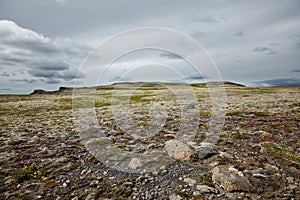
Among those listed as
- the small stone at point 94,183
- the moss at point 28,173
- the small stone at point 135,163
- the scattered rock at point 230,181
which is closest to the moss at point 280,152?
the scattered rock at point 230,181

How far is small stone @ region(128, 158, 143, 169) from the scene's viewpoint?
791 centimetres

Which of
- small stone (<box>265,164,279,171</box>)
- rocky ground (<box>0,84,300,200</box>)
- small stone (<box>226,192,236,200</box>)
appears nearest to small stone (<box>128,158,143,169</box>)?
rocky ground (<box>0,84,300,200</box>)

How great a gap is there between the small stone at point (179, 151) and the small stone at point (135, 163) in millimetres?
1463

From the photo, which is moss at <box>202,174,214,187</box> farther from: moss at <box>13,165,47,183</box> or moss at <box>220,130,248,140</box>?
moss at <box>13,165,47,183</box>

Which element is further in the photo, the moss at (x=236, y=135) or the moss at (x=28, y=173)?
the moss at (x=236, y=135)

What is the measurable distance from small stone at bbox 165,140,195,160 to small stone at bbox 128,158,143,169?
57.6 inches

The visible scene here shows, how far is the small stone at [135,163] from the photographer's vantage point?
26.0 feet

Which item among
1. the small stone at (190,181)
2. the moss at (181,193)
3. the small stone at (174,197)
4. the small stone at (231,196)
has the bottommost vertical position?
the small stone at (174,197)

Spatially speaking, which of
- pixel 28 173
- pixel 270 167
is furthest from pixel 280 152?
pixel 28 173

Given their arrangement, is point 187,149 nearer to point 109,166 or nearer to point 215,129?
point 109,166

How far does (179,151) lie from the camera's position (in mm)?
8656

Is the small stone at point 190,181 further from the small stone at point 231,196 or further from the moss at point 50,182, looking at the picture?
the moss at point 50,182

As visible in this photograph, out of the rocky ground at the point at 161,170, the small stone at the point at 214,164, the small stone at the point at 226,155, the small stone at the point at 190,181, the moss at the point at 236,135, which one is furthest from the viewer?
the moss at the point at 236,135

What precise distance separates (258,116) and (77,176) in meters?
14.6
